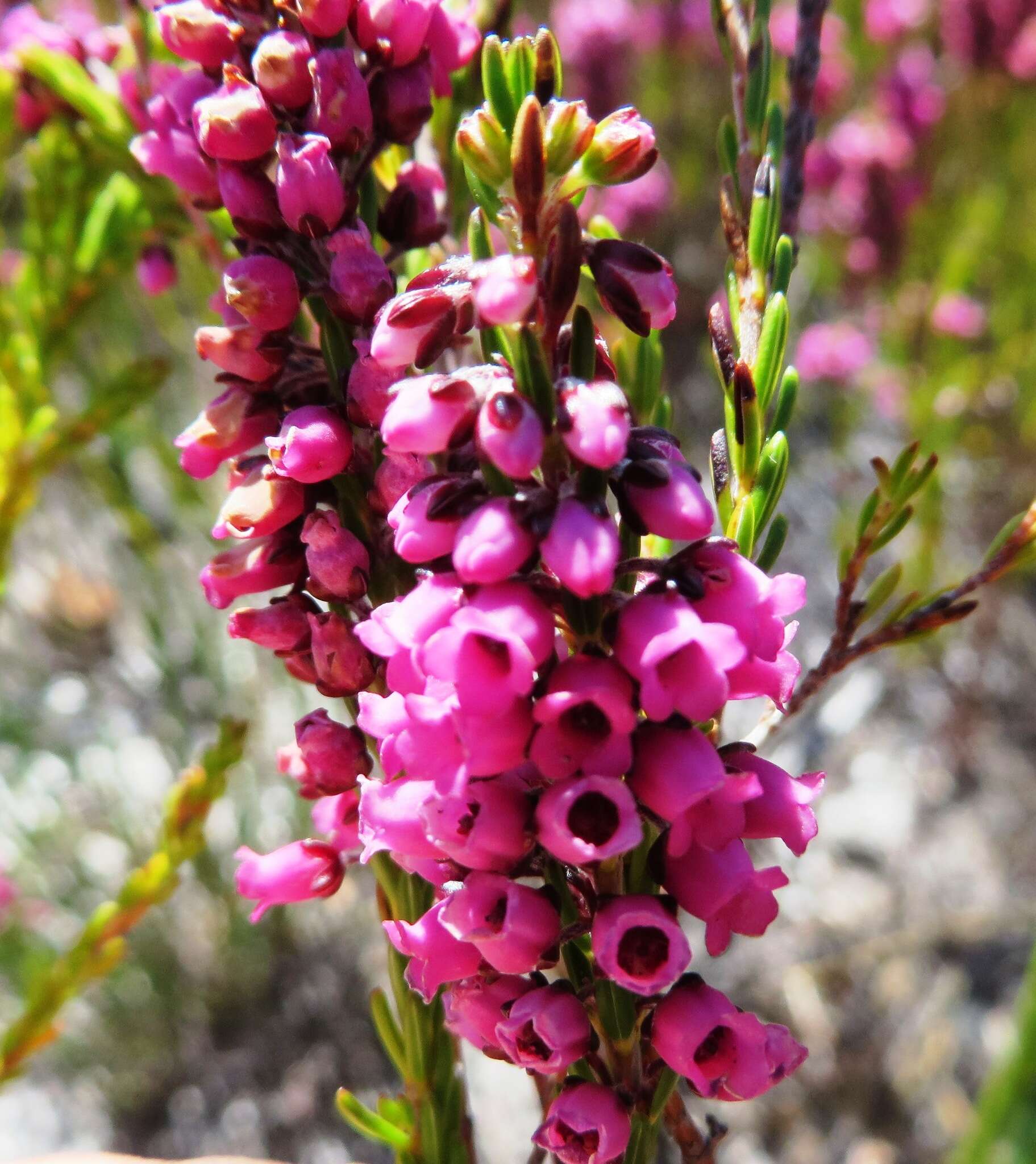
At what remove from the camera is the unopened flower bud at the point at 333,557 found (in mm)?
525

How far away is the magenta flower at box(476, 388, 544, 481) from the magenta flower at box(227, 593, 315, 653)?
210 millimetres

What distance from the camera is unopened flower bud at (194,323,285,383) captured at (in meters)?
0.54

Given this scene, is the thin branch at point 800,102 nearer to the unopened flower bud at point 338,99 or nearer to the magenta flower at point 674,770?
the unopened flower bud at point 338,99

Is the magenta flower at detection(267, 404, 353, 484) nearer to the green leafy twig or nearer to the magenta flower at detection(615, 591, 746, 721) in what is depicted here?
the magenta flower at detection(615, 591, 746, 721)

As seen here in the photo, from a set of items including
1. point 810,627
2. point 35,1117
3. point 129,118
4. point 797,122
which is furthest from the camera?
point 810,627

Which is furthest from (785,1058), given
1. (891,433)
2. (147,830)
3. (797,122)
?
(891,433)

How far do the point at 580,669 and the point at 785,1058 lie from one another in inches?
9.3

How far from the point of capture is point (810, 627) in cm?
272

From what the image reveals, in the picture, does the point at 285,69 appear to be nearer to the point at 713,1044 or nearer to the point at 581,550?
the point at 581,550

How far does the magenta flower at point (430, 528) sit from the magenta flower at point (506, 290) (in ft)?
0.26

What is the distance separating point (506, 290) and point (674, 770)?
22 centimetres

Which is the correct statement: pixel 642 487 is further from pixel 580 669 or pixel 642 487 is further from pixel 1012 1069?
pixel 1012 1069

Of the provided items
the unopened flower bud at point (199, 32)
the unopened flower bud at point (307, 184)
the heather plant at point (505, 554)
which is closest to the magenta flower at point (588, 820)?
the heather plant at point (505, 554)

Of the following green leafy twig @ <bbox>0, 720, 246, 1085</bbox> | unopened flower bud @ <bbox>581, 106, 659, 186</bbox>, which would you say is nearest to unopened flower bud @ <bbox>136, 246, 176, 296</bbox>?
green leafy twig @ <bbox>0, 720, 246, 1085</bbox>
